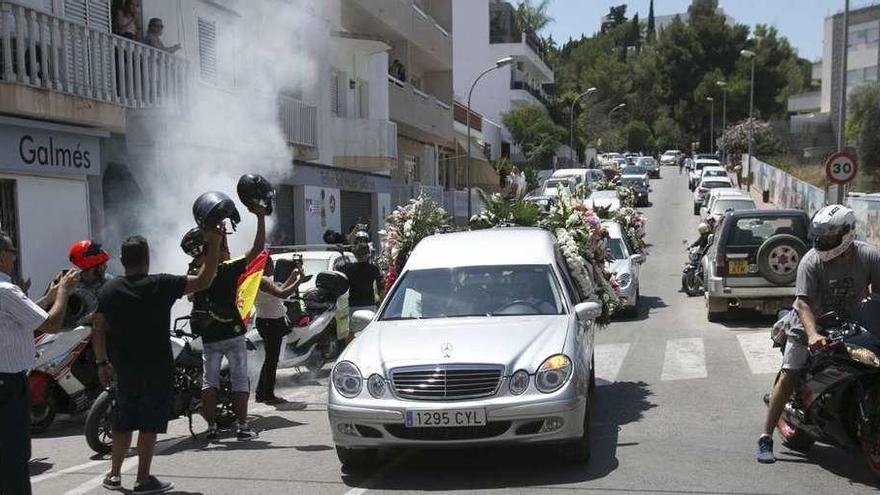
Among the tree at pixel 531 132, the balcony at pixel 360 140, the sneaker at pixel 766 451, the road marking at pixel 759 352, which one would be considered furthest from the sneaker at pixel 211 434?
the tree at pixel 531 132

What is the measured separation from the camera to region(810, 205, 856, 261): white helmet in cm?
603

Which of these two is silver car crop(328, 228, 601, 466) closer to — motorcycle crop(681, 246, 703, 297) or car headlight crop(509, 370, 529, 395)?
car headlight crop(509, 370, 529, 395)

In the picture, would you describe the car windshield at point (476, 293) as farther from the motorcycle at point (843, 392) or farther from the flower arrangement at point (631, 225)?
the flower arrangement at point (631, 225)

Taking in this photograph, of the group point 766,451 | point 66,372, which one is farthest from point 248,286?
point 766,451

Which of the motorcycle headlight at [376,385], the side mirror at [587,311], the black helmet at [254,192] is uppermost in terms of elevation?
the black helmet at [254,192]

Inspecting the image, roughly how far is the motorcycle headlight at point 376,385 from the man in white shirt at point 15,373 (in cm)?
203

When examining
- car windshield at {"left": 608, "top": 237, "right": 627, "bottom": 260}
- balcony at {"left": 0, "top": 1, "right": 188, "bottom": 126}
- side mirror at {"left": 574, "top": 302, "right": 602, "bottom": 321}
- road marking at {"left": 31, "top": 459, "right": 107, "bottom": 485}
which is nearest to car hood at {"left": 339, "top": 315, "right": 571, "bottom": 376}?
side mirror at {"left": 574, "top": 302, "right": 602, "bottom": 321}

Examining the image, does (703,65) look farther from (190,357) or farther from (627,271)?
(190,357)

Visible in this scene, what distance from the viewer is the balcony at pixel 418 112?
92.7ft

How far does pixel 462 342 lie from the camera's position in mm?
6539

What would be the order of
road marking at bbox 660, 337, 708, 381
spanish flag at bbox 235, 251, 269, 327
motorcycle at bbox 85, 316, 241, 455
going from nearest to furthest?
motorcycle at bbox 85, 316, 241, 455
spanish flag at bbox 235, 251, 269, 327
road marking at bbox 660, 337, 708, 381

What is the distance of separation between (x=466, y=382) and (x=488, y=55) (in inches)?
2358

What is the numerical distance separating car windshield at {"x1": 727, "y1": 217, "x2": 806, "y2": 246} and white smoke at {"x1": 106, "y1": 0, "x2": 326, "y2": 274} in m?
8.57

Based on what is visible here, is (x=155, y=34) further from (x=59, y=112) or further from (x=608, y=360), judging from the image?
(x=608, y=360)
